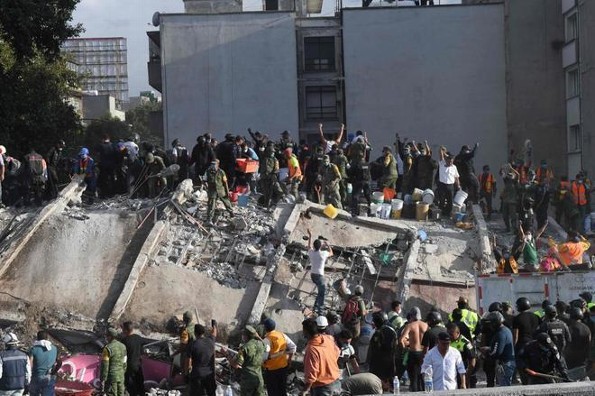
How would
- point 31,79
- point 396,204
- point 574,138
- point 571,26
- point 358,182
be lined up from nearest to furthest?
point 358,182
point 396,204
point 31,79
point 571,26
point 574,138

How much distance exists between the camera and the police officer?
13.3 m

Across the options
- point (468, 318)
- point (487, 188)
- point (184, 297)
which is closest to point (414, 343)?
point (468, 318)

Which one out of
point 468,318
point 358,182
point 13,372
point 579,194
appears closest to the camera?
point 13,372

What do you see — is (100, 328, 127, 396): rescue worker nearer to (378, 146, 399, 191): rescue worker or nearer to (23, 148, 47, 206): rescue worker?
(23, 148, 47, 206): rescue worker

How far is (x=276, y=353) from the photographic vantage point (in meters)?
12.9

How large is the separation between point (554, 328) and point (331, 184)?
9.92 m

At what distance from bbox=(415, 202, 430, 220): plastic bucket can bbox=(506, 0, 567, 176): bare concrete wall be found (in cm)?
1560

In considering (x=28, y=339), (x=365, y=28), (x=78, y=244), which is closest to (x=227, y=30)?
(x=365, y=28)

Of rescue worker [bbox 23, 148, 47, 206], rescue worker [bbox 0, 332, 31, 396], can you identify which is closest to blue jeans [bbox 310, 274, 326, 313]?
rescue worker [bbox 23, 148, 47, 206]

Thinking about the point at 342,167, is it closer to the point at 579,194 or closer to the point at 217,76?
the point at 579,194

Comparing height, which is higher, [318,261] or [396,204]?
[396,204]

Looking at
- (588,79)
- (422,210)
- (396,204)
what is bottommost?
(422,210)

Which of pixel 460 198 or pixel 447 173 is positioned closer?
pixel 447 173

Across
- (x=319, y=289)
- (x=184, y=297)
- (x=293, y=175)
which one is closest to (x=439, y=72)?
(x=293, y=175)
